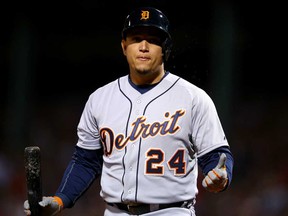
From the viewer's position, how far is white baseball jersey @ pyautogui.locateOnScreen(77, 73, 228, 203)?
278 cm

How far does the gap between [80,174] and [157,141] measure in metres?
0.42

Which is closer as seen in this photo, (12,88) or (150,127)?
(150,127)

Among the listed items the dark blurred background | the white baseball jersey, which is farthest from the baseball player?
the dark blurred background

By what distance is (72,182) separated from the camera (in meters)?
3.00

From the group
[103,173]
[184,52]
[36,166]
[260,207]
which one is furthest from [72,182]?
[184,52]

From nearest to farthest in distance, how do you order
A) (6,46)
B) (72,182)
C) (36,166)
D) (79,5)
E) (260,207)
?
(36,166) < (72,182) < (260,207) < (79,5) < (6,46)

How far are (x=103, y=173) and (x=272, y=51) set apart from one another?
645cm

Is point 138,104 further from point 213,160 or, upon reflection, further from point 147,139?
point 213,160

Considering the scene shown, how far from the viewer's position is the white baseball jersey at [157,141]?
278 centimetres

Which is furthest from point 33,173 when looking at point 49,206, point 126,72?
point 126,72

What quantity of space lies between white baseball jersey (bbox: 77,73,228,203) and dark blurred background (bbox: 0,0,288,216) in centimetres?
243

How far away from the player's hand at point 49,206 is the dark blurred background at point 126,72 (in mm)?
2657

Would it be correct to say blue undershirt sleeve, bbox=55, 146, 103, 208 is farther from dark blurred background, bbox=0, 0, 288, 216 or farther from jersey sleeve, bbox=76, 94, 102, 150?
dark blurred background, bbox=0, 0, 288, 216

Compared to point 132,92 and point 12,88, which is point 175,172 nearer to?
point 132,92
